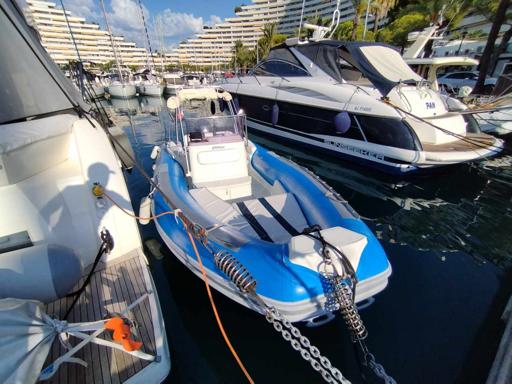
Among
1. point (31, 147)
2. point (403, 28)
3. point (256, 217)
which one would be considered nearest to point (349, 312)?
point (256, 217)

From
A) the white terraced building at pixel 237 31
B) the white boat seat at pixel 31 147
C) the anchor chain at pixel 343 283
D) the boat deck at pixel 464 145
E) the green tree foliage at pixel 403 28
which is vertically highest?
the white terraced building at pixel 237 31

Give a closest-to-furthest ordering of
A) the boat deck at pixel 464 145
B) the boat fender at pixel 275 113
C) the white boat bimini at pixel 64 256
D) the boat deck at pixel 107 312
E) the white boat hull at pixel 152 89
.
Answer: the white boat bimini at pixel 64 256 < the boat deck at pixel 107 312 < the boat deck at pixel 464 145 < the boat fender at pixel 275 113 < the white boat hull at pixel 152 89

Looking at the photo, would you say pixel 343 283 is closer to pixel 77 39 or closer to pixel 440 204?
pixel 440 204

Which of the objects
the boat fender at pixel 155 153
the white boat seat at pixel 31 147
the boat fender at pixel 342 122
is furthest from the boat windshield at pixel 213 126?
the boat fender at pixel 342 122

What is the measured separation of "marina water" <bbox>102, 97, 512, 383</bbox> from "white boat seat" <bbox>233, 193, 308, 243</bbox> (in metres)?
0.92

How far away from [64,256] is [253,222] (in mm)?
1978

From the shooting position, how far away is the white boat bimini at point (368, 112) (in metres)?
5.33

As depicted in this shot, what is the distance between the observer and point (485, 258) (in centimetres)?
361

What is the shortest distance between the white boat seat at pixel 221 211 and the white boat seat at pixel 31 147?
1.57m

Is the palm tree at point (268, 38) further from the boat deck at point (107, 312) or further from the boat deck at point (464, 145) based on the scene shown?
the boat deck at point (107, 312)

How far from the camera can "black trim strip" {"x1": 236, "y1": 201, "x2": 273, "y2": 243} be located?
3.13 m

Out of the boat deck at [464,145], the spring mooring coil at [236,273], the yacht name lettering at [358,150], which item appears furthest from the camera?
the yacht name lettering at [358,150]

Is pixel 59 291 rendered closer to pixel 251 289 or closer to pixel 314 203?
pixel 251 289

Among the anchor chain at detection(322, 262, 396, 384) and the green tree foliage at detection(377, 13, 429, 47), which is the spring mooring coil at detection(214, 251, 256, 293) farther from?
the green tree foliage at detection(377, 13, 429, 47)
